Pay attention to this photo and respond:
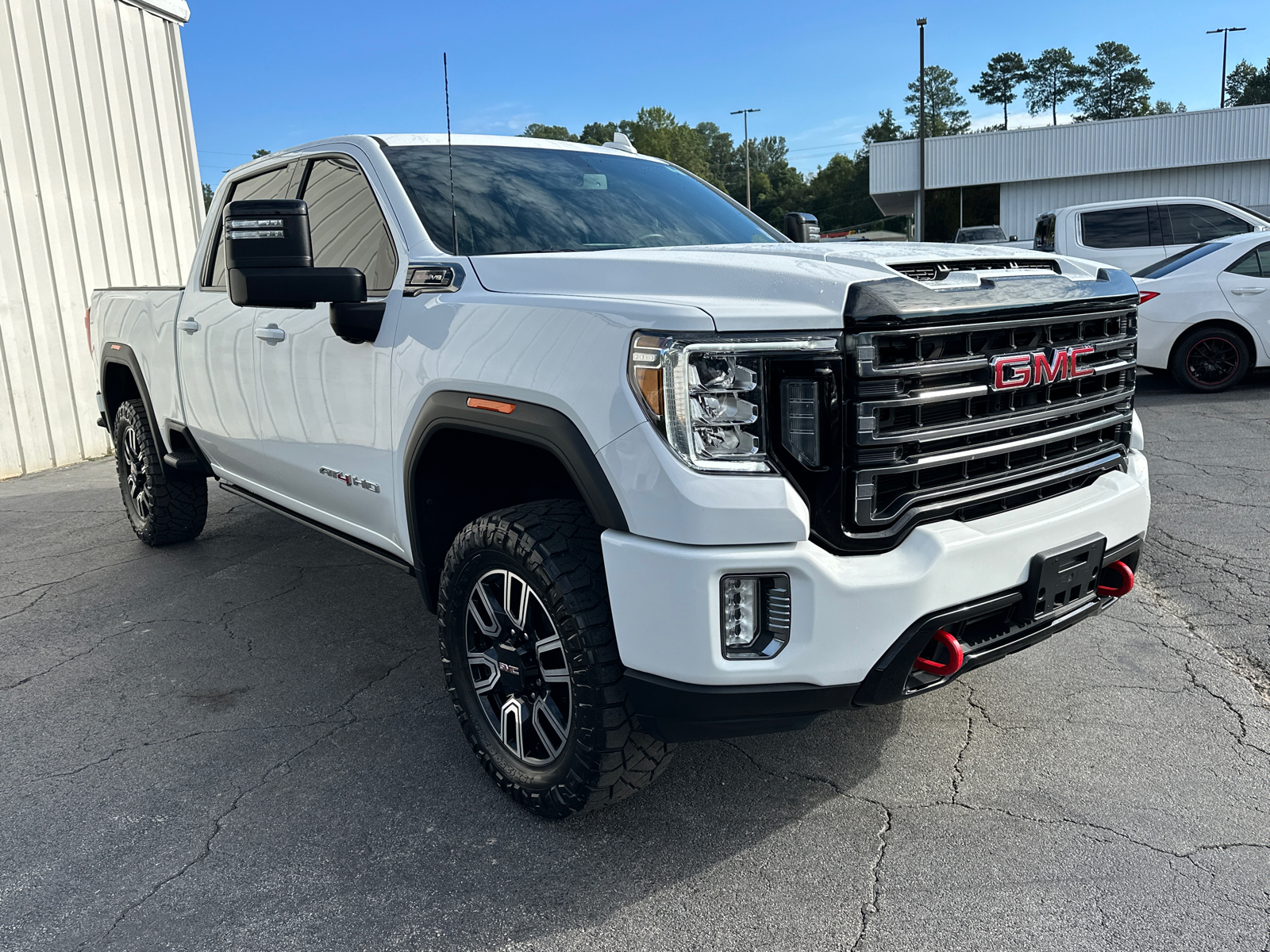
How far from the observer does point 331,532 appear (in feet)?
13.1

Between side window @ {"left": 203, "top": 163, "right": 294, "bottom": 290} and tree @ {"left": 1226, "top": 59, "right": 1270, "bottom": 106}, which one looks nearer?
side window @ {"left": 203, "top": 163, "right": 294, "bottom": 290}

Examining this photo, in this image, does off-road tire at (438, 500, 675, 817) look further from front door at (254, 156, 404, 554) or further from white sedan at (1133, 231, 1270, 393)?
white sedan at (1133, 231, 1270, 393)

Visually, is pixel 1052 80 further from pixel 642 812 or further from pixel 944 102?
pixel 642 812

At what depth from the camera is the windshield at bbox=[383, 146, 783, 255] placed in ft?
11.0

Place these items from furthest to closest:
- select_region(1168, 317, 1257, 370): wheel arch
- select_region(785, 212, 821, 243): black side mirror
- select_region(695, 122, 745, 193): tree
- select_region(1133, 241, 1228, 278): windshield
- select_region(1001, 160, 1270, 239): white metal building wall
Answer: select_region(695, 122, 745, 193): tree < select_region(1001, 160, 1270, 239): white metal building wall < select_region(1133, 241, 1228, 278): windshield < select_region(1168, 317, 1257, 370): wheel arch < select_region(785, 212, 821, 243): black side mirror

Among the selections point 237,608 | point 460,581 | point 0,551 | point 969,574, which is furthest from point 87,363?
point 969,574

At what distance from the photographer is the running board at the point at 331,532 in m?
3.52

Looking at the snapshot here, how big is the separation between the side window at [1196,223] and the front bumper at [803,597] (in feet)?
40.4

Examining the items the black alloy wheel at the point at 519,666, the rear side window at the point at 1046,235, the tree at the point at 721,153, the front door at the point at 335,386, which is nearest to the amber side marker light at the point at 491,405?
the black alloy wheel at the point at 519,666

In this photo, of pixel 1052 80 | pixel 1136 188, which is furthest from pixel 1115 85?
pixel 1136 188

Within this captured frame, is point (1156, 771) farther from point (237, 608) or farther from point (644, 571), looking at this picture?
point (237, 608)

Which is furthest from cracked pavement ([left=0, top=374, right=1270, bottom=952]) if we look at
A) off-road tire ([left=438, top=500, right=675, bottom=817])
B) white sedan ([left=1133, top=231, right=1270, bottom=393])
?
white sedan ([left=1133, top=231, right=1270, bottom=393])

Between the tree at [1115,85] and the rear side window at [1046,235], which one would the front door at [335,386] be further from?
the tree at [1115,85]

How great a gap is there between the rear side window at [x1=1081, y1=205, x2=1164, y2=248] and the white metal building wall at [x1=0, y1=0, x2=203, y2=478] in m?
10.9
